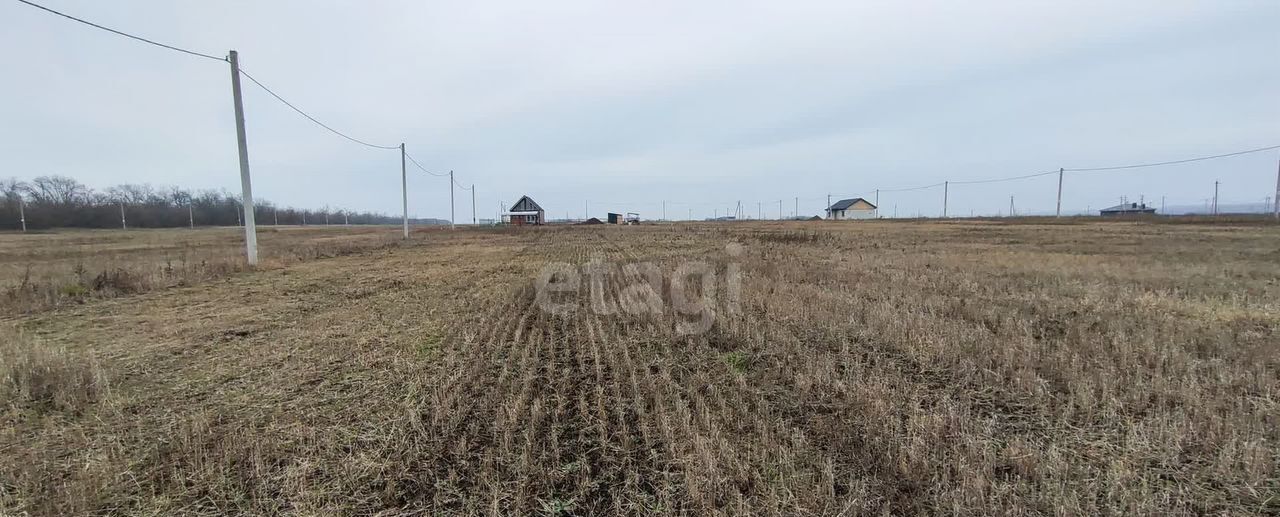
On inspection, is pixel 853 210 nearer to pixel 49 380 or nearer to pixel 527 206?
pixel 527 206

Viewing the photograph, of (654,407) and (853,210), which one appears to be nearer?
(654,407)

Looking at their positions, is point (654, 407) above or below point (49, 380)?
below

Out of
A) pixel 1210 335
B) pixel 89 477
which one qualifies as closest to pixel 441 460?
pixel 89 477

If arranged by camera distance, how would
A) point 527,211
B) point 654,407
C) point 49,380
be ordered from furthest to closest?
point 527,211 < point 49,380 < point 654,407

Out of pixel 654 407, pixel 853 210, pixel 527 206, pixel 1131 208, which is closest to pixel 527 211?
pixel 527 206

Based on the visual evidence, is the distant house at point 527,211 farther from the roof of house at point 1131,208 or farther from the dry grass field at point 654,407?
the roof of house at point 1131,208

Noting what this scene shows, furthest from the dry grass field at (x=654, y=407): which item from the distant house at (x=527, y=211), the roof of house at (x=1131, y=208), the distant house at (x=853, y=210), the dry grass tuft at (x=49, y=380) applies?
the roof of house at (x=1131, y=208)

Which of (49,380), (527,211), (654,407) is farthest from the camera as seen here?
(527,211)

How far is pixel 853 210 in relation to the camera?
85.6m

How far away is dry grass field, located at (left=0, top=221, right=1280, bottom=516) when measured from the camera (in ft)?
8.69

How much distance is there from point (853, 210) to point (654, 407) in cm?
9232

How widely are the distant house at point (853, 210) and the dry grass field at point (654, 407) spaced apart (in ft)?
271

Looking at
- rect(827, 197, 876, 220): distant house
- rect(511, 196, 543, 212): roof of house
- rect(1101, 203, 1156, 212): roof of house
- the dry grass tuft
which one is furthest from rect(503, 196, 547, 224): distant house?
rect(1101, 203, 1156, 212): roof of house

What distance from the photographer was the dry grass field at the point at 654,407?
265 centimetres
